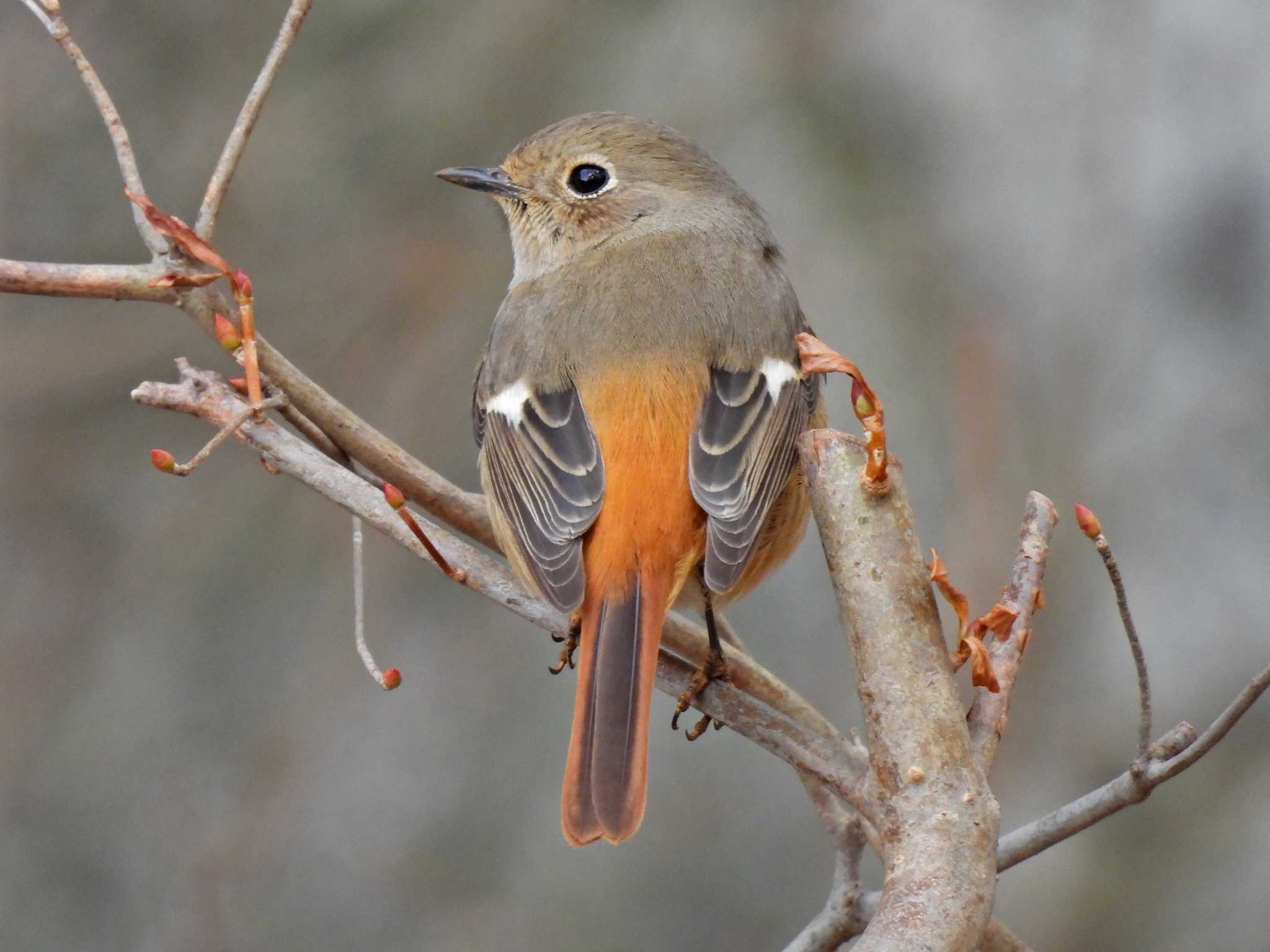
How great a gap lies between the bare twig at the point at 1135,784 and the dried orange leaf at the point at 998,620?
10.8 inches

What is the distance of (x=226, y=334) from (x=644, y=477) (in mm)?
839

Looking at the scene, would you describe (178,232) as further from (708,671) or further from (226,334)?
(708,671)

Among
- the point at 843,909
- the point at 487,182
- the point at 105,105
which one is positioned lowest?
the point at 843,909

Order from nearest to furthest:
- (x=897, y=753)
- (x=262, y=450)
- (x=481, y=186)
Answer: (x=897, y=753) → (x=262, y=450) → (x=481, y=186)

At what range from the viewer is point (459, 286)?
518 centimetres

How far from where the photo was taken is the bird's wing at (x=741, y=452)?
2779 mm

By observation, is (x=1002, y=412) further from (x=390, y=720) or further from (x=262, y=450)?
(x=262, y=450)

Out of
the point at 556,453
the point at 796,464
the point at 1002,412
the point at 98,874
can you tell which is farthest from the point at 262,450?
→ the point at 98,874

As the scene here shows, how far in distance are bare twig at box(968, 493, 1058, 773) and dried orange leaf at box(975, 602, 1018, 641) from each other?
0.08 ft

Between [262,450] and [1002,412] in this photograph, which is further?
[1002,412]

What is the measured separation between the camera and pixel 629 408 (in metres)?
3.02

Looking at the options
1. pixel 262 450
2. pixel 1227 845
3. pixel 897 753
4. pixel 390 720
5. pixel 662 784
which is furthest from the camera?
pixel 390 720

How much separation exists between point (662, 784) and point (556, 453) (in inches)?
74.4

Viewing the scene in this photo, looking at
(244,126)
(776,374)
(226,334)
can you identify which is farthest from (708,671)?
(244,126)
